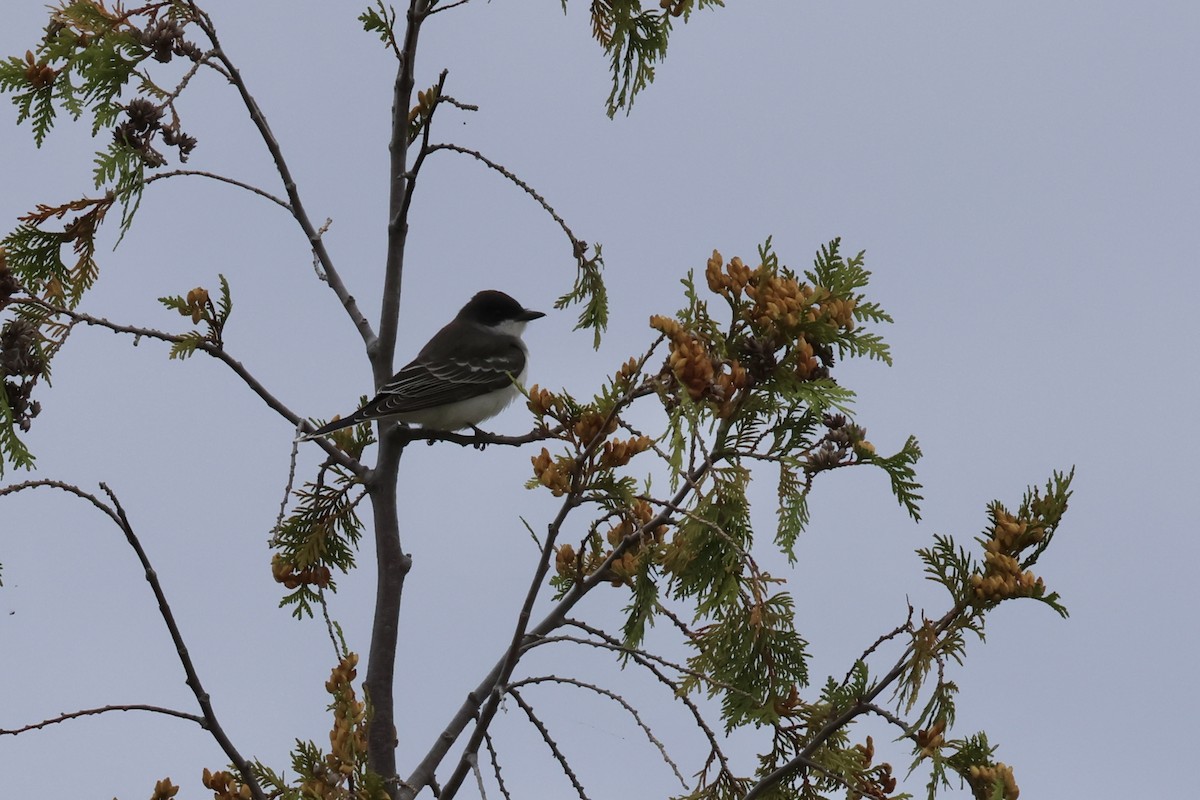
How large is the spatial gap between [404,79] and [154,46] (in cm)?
109

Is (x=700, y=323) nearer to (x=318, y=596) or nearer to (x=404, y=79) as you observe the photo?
(x=404, y=79)

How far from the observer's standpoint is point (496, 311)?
1061 centimetres

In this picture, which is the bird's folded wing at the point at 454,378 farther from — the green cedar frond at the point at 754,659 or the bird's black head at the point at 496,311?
the green cedar frond at the point at 754,659

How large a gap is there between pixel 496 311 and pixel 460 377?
1860mm

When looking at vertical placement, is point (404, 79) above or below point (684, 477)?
above

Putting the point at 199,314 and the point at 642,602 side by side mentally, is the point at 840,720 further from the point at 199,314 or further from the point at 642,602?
the point at 199,314

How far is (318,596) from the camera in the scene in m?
6.29

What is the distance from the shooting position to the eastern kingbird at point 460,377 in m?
8.28

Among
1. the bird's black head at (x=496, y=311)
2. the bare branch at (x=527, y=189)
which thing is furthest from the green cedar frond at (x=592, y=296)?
the bird's black head at (x=496, y=311)

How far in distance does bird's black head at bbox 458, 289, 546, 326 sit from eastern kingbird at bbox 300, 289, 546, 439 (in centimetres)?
10

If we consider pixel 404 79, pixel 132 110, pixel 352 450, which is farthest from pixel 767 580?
pixel 132 110

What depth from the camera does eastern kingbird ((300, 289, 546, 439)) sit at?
27.2ft

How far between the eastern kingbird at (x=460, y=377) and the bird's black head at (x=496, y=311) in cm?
10

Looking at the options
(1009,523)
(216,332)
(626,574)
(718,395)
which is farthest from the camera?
(216,332)
